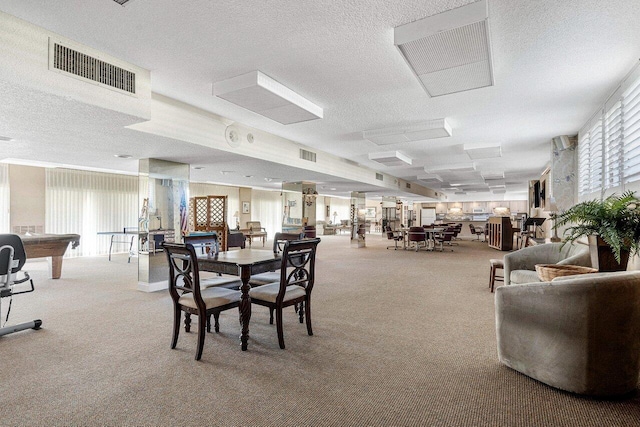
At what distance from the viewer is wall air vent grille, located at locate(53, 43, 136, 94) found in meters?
2.82

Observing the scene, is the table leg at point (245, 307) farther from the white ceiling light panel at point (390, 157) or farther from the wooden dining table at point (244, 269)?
the white ceiling light panel at point (390, 157)

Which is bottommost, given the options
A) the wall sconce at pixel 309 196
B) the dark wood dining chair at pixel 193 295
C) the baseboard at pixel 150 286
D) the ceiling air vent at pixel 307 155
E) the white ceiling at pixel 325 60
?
the baseboard at pixel 150 286

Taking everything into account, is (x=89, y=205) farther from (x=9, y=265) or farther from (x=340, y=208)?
(x=340, y=208)

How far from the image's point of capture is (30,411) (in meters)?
2.15

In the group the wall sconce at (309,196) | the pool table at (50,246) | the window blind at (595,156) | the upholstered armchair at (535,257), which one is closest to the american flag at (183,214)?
the pool table at (50,246)

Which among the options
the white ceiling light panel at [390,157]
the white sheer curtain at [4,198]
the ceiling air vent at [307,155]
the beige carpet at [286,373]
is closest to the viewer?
the beige carpet at [286,373]

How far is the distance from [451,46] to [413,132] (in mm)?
2856

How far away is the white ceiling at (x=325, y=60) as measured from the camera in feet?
8.08

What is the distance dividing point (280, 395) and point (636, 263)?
335cm

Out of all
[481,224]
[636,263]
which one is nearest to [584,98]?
→ [636,263]

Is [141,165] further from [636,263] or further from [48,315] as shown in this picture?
[636,263]

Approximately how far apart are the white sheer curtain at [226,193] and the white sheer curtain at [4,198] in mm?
5663

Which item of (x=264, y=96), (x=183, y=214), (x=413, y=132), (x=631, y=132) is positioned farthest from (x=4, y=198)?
(x=631, y=132)

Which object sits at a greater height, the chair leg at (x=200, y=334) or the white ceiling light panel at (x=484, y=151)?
the white ceiling light panel at (x=484, y=151)
